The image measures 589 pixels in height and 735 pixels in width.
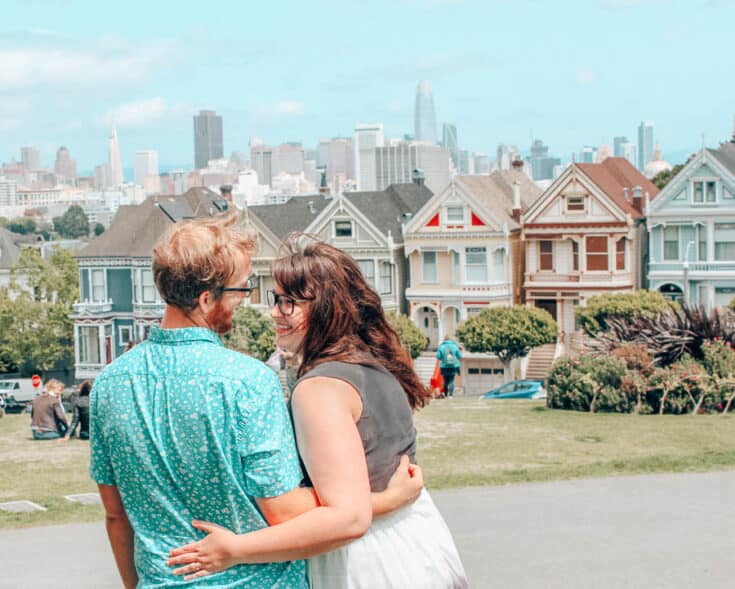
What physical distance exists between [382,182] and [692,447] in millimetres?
165008

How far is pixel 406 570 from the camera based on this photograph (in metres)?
4.01

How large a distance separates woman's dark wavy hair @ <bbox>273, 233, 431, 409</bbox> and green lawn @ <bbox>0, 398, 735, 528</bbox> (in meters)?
6.47

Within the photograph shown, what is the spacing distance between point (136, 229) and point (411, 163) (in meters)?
91.2

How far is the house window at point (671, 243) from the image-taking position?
1790 inches

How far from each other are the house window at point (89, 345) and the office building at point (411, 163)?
43586mm

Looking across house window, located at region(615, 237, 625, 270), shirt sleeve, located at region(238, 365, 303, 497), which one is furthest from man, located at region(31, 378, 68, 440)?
house window, located at region(615, 237, 625, 270)

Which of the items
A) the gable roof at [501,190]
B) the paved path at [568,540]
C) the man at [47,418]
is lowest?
the man at [47,418]

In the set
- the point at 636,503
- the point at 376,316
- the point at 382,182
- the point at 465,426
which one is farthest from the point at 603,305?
the point at 382,182

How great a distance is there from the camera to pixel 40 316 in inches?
2409

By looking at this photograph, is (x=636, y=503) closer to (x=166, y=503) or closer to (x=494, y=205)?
(x=166, y=503)

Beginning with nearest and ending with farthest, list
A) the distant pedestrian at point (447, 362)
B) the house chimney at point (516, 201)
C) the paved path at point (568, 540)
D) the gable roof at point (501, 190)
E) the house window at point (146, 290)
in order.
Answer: the paved path at point (568, 540)
the distant pedestrian at point (447, 362)
the gable roof at point (501, 190)
the house chimney at point (516, 201)
the house window at point (146, 290)

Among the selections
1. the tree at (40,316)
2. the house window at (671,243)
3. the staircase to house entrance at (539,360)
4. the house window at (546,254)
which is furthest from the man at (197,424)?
the tree at (40,316)

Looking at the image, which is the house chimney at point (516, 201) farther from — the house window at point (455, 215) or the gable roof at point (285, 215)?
the gable roof at point (285, 215)

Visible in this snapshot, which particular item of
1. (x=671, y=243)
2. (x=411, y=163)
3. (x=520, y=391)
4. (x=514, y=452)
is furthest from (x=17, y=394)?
(x=411, y=163)
